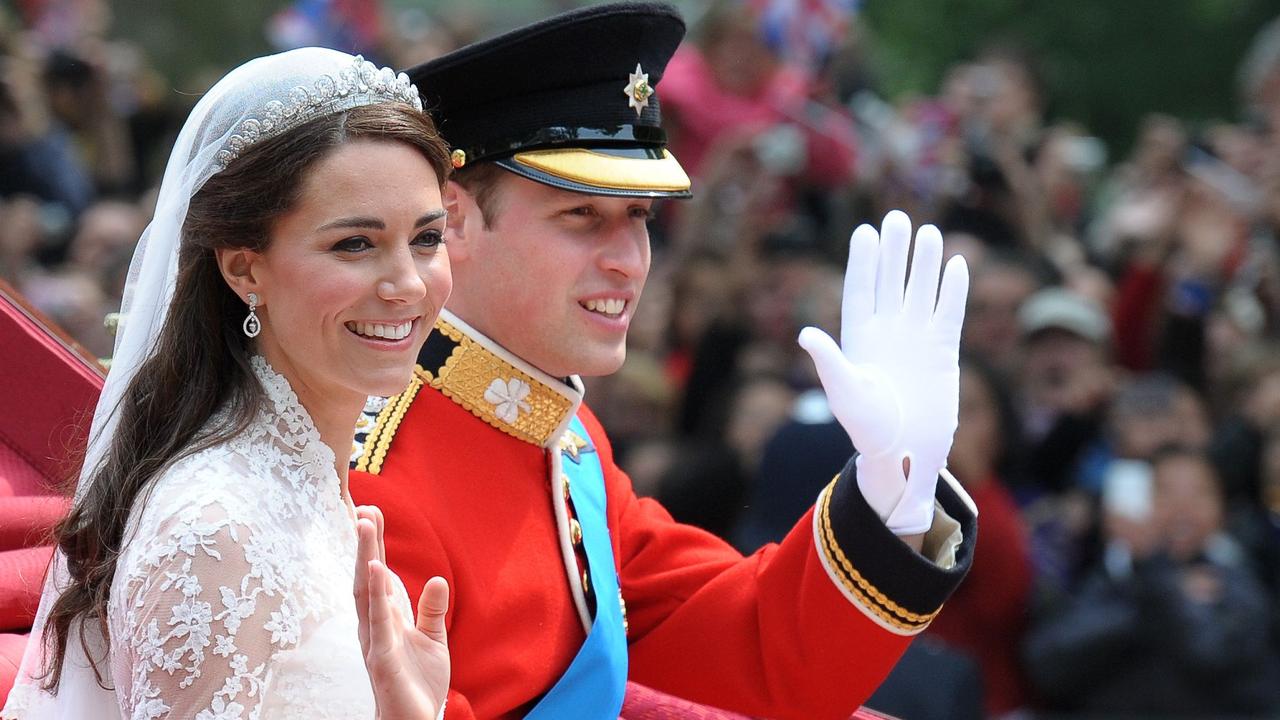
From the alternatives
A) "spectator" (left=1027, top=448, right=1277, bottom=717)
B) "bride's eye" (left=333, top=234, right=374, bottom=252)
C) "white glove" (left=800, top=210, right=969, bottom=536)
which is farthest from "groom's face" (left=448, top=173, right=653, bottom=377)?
"spectator" (left=1027, top=448, right=1277, bottom=717)

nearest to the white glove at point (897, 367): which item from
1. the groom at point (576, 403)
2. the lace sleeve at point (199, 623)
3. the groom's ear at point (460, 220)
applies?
the groom at point (576, 403)

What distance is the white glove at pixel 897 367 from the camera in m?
2.78

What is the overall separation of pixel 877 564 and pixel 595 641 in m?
0.45

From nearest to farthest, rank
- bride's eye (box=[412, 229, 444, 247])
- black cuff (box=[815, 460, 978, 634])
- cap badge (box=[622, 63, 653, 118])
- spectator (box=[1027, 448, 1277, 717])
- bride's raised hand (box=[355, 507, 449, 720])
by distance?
bride's raised hand (box=[355, 507, 449, 720])
bride's eye (box=[412, 229, 444, 247])
black cuff (box=[815, 460, 978, 634])
cap badge (box=[622, 63, 653, 118])
spectator (box=[1027, 448, 1277, 717])

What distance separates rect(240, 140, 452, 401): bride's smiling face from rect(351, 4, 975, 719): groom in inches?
15.4

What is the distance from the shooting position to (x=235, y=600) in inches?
83.9

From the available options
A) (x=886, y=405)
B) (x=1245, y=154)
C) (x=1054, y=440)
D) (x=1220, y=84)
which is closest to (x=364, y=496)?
(x=886, y=405)

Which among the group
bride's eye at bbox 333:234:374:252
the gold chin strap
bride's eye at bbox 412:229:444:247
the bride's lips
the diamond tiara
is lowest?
the gold chin strap

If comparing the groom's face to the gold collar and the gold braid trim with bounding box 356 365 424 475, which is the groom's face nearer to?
the gold collar

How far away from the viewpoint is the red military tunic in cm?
273

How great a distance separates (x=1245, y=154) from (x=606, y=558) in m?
5.77

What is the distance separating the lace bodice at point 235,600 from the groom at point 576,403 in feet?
1.47

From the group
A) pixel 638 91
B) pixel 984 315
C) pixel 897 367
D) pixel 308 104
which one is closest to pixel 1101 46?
pixel 984 315

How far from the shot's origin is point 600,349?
2887mm
